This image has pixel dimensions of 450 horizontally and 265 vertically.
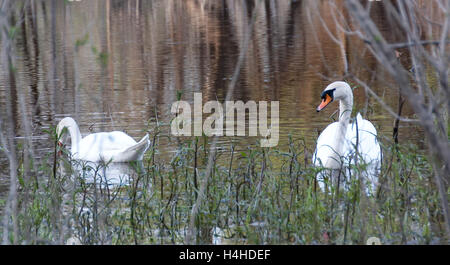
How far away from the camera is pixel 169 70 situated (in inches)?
636

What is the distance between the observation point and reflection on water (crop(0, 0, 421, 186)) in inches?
336

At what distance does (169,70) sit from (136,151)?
7.93 meters

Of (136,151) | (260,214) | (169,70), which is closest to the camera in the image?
(260,214)

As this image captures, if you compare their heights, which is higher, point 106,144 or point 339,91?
point 339,91

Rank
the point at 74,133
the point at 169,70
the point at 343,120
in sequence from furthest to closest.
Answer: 1. the point at 169,70
2. the point at 74,133
3. the point at 343,120

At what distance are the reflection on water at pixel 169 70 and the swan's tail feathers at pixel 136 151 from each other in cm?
28

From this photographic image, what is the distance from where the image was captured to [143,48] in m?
20.7

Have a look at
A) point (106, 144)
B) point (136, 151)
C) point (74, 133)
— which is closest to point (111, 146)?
point (106, 144)

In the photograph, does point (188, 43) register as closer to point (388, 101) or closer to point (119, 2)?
point (388, 101)

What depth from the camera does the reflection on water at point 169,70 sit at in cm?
853

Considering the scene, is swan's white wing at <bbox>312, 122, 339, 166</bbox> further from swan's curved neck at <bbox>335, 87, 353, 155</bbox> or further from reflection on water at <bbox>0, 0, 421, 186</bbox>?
reflection on water at <bbox>0, 0, 421, 186</bbox>

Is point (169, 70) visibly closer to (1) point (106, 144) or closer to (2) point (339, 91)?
(1) point (106, 144)

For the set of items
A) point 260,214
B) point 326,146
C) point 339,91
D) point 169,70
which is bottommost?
point 260,214

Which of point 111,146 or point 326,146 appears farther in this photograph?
point 111,146
